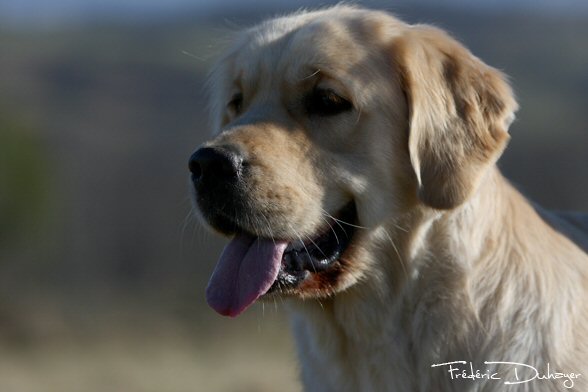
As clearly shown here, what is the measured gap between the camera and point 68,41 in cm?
11850

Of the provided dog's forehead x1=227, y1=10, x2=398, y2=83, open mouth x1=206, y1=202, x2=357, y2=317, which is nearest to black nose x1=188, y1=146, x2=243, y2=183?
open mouth x1=206, y1=202, x2=357, y2=317

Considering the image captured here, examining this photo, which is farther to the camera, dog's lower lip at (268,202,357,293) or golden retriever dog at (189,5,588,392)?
dog's lower lip at (268,202,357,293)

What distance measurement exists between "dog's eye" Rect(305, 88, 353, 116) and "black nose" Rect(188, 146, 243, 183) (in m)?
0.48

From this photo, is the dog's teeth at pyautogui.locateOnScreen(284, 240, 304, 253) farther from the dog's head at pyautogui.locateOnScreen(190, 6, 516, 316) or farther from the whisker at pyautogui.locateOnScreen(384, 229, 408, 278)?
the whisker at pyautogui.locateOnScreen(384, 229, 408, 278)

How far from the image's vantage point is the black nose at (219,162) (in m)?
4.85

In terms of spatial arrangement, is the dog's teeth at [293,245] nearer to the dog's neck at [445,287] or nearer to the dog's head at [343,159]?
the dog's head at [343,159]

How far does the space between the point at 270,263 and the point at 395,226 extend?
0.57 meters

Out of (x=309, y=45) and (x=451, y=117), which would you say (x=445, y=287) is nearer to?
(x=451, y=117)

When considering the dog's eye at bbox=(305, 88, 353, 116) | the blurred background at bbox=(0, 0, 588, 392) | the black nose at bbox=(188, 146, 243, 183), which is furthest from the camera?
the blurred background at bbox=(0, 0, 588, 392)

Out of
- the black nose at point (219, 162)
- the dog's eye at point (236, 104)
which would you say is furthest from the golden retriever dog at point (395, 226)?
the dog's eye at point (236, 104)

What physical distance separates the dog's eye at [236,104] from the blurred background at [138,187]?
50 centimetres

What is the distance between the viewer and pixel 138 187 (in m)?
52.5

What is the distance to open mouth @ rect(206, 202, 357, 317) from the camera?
501cm

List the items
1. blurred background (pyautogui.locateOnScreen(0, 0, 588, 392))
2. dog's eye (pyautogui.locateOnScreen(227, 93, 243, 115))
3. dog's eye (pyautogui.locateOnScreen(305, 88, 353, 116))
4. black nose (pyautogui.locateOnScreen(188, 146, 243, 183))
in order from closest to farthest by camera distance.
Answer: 1. black nose (pyautogui.locateOnScreen(188, 146, 243, 183))
2. dog's eye (pyautogui.locateOnScreen(305, 88, 353, 116))
3. dog's eye (pyautogui.locateOnScreen(227, 93, 243, 115))
4. blurred background (pyautogui.locateOnScreen(0, 0, 588, 392))
